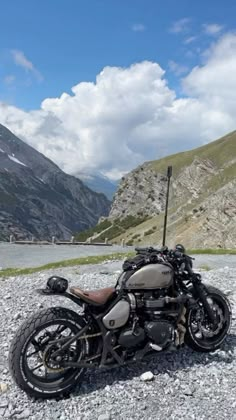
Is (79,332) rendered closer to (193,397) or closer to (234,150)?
(193,397)

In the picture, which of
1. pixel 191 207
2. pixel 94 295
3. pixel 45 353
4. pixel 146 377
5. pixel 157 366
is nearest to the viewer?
pixel 45 353

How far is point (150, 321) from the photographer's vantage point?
262 inches

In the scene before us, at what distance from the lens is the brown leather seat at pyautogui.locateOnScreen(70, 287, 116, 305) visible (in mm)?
6195

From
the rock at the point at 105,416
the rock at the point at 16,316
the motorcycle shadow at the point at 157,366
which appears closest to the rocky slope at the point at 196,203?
the rock at the point at 16,316

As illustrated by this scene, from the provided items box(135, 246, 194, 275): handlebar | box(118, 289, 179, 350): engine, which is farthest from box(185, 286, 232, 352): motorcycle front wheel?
box(135, 246, 194, 275): handlebar

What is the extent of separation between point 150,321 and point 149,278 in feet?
2.22

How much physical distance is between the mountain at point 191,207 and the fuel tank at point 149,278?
40639 millimetres

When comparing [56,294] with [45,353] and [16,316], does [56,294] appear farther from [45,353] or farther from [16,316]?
[16,316]

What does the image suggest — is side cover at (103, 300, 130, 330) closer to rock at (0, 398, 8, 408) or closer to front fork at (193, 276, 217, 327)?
front fork at (193, 276, 217, 327)

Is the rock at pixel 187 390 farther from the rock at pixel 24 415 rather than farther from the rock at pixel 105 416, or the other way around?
the rock at pixel 24 415

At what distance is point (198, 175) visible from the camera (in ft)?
509

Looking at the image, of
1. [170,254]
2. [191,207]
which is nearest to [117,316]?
[170,254]

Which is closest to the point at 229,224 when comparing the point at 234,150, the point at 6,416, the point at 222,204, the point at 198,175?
the point at 222,204

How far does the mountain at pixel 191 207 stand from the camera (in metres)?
68.1
